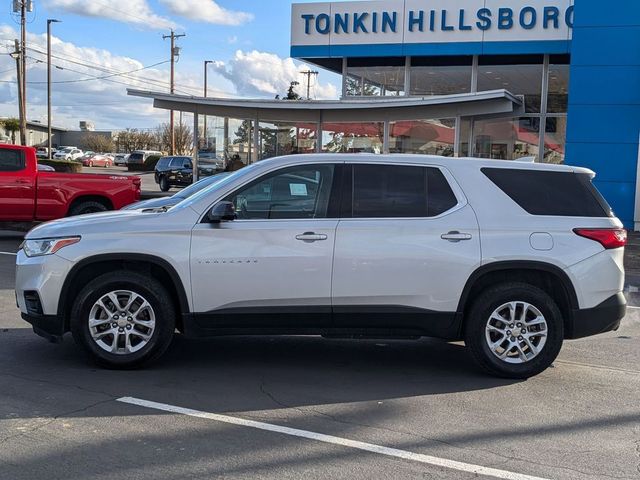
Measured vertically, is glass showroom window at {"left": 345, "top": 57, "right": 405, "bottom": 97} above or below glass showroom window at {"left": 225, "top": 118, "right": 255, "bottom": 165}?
above

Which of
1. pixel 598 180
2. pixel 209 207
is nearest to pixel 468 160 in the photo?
pixel 209 207

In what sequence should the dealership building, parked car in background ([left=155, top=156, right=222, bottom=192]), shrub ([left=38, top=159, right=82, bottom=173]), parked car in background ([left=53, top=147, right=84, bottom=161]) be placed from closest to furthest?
the dealership building
parked car in background ([left=155, top=156, right=222, bottom=192])
shrub ([left=38, top=159, right=82, bottom=173])
parked car in background ([left=53, top=147, right=84, bottom=161])

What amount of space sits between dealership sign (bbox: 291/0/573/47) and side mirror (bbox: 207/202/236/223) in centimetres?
1877

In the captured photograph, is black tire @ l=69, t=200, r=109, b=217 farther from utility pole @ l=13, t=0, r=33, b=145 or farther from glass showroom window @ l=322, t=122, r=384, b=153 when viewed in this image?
utility pole @ l=13, t=0, r=33, b=145

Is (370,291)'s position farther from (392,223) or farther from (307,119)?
(307,119)

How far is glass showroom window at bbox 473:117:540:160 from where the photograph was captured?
2303 centimetres

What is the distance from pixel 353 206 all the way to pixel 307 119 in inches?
666

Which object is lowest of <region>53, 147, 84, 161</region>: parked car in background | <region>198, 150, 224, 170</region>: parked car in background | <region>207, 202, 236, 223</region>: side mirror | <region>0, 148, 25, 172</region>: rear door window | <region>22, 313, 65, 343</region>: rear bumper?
<region>22, 313, 65, 343</region>: rear bumper

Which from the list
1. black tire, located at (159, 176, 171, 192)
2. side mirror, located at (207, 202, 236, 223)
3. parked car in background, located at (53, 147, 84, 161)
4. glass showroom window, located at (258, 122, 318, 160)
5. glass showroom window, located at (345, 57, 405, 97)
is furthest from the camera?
parked car in background, located at (53, 147, 84, 161)

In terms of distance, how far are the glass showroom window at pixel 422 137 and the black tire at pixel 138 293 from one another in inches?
659

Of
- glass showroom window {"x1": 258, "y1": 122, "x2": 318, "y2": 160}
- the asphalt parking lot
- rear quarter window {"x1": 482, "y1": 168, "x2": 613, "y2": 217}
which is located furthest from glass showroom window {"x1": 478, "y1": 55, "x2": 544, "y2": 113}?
rear quarter window {"x1": 482, "y1": 168, "x2": 613, "y2": 217}

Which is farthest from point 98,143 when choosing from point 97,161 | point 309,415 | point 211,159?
point 309,415

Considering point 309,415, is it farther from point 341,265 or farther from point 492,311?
point 492,311

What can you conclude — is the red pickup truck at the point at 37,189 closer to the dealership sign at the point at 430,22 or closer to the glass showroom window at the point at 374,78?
the dealership sign at the point at 430,22
